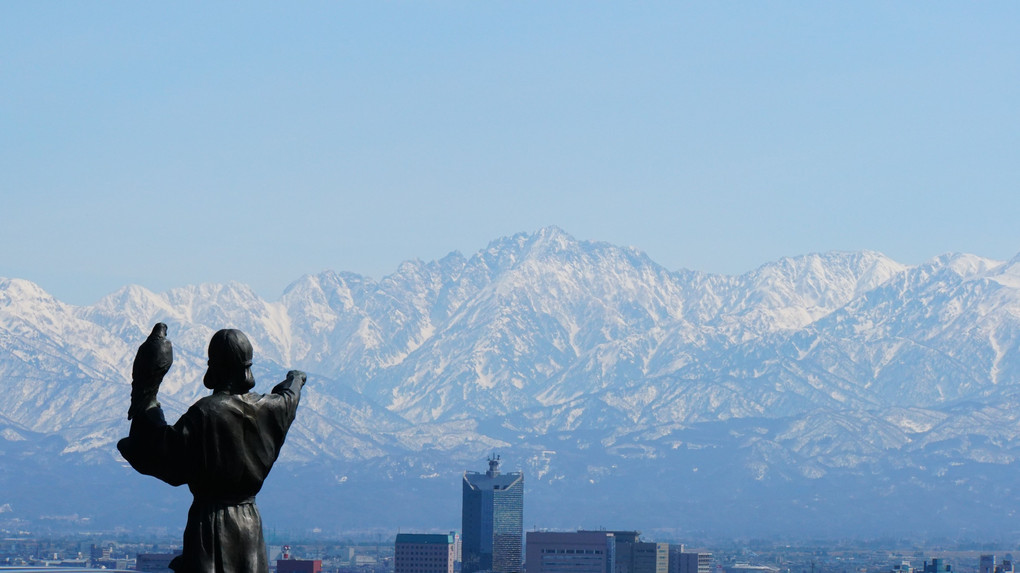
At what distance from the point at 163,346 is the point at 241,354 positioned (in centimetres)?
36

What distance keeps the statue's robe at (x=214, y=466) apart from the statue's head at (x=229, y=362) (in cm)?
5

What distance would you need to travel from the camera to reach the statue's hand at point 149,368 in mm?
8195

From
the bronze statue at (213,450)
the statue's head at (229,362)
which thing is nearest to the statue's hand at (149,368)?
the bronze statue at (213,450)

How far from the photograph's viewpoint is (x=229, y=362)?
8.45 metres

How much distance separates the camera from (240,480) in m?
8.37

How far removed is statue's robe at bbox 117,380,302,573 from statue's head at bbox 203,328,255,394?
0.17 feet

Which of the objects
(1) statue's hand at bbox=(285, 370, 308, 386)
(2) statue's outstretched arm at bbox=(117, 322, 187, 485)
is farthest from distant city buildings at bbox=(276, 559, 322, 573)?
(2) statue's outstretched arm at bbox=(117, 322, 187, 485)

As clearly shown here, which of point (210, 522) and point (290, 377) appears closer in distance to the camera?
point (210, 522)

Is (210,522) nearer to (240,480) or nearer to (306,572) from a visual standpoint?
(240,480)

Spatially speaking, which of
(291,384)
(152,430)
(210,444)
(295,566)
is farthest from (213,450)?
(295,566)

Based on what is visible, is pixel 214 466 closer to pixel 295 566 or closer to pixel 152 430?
pixel 152 430

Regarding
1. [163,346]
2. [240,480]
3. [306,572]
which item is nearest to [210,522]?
[240,480]

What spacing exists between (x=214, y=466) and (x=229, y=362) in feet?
1.44

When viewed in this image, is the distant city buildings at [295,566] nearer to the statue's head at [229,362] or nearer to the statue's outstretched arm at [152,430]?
the statue's head at [229,362]
